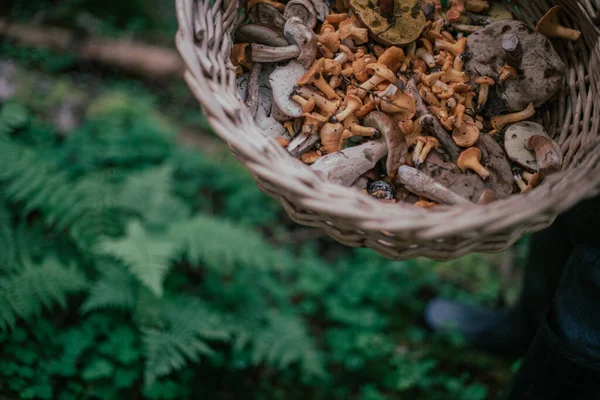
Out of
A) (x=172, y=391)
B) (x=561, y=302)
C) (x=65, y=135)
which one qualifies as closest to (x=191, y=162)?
(x=65, y=135)

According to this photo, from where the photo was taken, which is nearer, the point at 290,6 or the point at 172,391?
the point at 290,6

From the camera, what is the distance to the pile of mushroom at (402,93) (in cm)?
142

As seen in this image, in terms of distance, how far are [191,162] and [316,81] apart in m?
1.72

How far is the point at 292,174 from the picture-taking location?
110cm

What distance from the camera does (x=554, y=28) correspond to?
149 cm

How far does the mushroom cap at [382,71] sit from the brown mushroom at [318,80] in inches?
5.8

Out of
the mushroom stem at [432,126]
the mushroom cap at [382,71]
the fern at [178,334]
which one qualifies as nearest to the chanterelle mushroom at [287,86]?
the mushroom cap at [382,71]

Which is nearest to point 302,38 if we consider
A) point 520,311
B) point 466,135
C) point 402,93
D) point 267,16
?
point 267,16

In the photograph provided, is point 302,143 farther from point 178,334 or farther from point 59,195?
point 59,195

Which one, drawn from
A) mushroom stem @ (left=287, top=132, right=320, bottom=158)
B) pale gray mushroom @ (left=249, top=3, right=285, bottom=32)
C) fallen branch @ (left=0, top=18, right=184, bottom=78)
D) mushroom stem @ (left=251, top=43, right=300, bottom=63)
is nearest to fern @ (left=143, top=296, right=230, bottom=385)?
mushroom stem @ (left=287, top=132, right=320, bottom=158)

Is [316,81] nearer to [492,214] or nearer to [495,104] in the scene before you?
[495,104]

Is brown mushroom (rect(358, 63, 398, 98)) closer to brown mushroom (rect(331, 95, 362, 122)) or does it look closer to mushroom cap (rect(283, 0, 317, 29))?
brown mushroom (rect(331, 95, 362, 122))

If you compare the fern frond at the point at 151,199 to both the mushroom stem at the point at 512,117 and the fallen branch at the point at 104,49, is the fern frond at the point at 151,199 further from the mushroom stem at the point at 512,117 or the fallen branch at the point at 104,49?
the fallen branch at the point at 104,49

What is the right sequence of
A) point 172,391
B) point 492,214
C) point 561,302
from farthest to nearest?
point 172,391 → point 561,302 → point 492,214
